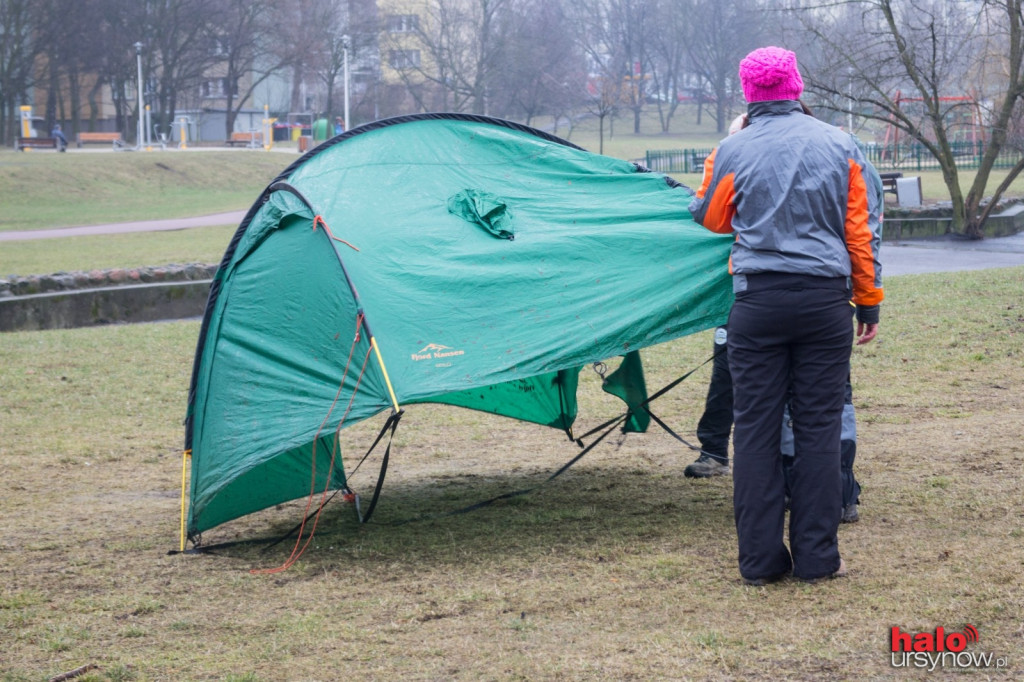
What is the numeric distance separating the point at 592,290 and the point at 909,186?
21696mm

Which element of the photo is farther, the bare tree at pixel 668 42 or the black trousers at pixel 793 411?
the bare tree at pixel 668 42

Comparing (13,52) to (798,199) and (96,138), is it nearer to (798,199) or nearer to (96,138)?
(96,138)

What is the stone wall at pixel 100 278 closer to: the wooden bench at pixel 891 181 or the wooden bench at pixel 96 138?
the wooden bench at pixel 891 181

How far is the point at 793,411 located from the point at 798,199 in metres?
0.80

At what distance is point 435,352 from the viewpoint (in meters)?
4.59

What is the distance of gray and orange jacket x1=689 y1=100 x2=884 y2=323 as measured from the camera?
12.8ft

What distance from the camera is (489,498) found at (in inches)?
232

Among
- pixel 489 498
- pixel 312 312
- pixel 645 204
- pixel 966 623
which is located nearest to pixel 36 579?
pixel 312 312

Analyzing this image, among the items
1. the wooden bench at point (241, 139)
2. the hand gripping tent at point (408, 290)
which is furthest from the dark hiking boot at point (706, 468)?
the wooden bench at point (241, 139)

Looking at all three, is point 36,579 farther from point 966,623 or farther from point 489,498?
point 966,623

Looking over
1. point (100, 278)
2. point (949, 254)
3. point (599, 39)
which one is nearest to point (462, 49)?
point (599, 39)

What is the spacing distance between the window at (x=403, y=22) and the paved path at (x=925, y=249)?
1347 inches

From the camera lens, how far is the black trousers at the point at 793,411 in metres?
3.90

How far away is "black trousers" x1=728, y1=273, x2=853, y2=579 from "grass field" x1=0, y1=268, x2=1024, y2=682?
0.18 m
